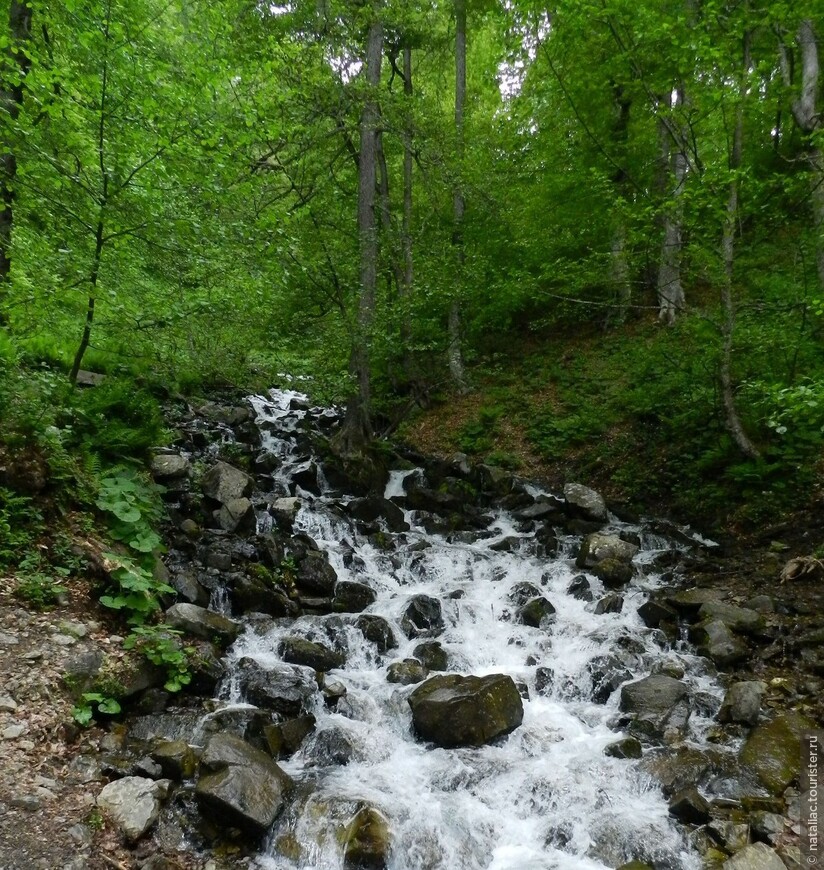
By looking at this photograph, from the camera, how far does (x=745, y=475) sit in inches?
397

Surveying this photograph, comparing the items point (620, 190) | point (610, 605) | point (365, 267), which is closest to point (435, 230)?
point (365, 267)

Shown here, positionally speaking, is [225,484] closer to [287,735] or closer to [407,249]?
[287,735]

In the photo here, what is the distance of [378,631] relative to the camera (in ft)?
25.5

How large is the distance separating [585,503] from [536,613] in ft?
12.0

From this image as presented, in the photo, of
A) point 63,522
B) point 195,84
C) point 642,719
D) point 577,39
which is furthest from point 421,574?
point 577,39

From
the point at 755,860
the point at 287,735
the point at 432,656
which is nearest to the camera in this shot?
the point at 755,860

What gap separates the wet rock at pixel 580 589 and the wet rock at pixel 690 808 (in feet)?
12.0

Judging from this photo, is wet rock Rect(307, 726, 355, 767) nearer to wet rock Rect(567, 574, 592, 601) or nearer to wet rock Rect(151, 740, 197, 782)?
wet rock Rect(151, 740, 197, 782)

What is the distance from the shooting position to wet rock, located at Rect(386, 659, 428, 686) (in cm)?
707

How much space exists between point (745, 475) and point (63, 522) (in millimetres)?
10267

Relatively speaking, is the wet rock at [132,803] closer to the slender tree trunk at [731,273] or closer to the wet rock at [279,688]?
the wet rock at [279,688]

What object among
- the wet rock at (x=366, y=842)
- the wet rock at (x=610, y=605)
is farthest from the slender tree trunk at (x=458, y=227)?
the wet rock at (x=366, y=842)

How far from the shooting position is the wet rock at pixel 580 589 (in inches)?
350

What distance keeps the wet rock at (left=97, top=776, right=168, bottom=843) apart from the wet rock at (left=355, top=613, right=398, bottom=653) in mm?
3239
